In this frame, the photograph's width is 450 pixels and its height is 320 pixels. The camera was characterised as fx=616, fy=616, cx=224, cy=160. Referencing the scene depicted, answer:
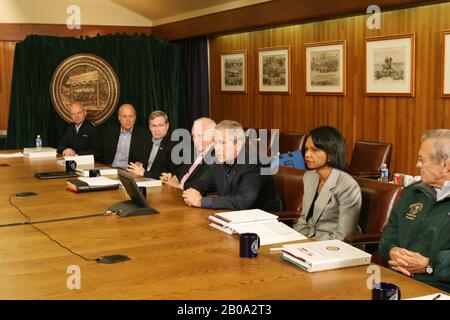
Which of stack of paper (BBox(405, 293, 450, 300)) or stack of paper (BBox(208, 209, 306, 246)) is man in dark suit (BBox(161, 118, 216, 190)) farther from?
stack of paper (BBox(405, 293, 450, 300))

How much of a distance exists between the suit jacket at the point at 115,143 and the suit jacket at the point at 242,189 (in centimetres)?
210

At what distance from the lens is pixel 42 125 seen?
796 cm

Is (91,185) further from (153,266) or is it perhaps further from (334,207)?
(153,266)

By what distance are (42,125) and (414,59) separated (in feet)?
15.5

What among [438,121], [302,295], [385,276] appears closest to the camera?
[302,295]

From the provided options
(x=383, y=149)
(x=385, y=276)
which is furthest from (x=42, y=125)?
(x=385, y=276)

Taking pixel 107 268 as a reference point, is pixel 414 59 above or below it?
above

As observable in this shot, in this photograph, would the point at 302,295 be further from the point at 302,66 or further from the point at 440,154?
the point at 302,66

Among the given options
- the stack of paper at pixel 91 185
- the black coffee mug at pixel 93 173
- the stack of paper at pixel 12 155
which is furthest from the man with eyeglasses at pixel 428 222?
the stack of paper at pixel 12 155

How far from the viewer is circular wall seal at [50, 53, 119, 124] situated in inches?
309

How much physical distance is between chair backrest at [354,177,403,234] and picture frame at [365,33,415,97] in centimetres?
263

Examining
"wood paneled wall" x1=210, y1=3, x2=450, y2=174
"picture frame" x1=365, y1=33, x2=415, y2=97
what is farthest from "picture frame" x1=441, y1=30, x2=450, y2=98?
"picture frame" x1=365, y1=33, x2=415, y2=97

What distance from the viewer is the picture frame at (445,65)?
5.36 m

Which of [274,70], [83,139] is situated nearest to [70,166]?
[83,139]
